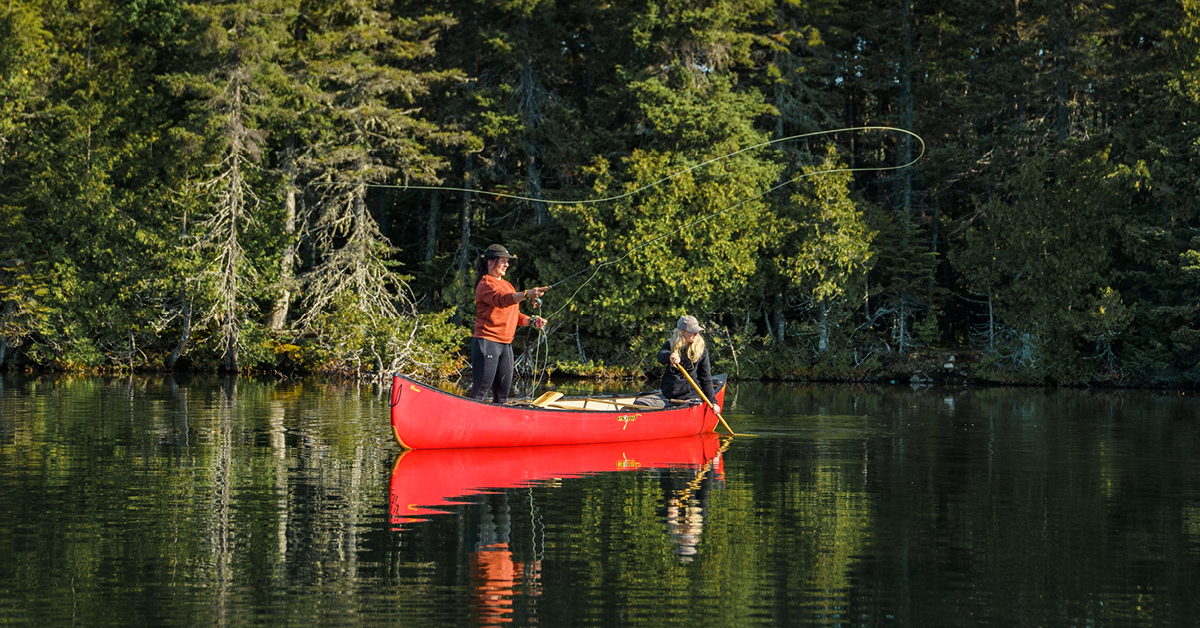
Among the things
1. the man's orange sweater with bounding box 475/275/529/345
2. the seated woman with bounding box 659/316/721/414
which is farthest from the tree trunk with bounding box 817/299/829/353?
the man's orange sweater with bounding box 475/275/529/345

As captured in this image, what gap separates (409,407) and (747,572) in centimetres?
682

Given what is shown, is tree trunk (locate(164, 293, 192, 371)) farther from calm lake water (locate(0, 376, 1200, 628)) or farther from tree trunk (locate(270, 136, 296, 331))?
calm lake water (locate(0, 376, 1200, 628))

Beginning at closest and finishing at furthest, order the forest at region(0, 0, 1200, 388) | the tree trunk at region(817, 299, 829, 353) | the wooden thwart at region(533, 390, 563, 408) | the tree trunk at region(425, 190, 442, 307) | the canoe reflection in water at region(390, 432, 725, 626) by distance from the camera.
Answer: the canoe reflection in water at region(390, 432, 725, 626), the wooden thwart at region(533, 390, 563, 408), the forest at region(0, 0, 1200, 388), the tree trunk at region(817, 299, 829, 353), the tree trunk at region(425, 190, 442, 307)

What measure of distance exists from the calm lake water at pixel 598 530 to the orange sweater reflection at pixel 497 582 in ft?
0.09

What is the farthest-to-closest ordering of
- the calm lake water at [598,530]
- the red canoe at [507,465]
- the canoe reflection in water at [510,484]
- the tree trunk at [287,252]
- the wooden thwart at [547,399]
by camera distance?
the tree trunk at [287,252]
the wooden thwart at [547,399]
the red canoe at [507,465]
the canoe reflection in water at [510,484]
the calm lake water at [598,530]

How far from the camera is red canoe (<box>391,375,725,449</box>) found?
14141 millimetres

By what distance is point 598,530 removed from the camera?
9477 mm

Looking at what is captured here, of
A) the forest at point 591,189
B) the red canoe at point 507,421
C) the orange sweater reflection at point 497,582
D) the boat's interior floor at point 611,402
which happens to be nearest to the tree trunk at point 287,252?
the forest at point 591,189

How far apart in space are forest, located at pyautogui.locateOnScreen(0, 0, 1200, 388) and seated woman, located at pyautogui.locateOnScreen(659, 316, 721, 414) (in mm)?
12979

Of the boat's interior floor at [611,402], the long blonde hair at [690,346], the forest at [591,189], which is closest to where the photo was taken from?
the boat's interior floor at [611,402]

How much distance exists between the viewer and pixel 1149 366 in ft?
96.0

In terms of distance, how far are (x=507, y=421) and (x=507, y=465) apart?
128 centimetres

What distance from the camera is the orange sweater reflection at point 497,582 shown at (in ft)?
22.7

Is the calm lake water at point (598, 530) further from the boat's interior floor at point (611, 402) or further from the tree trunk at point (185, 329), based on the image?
the tree trunk at point (185, 329)
